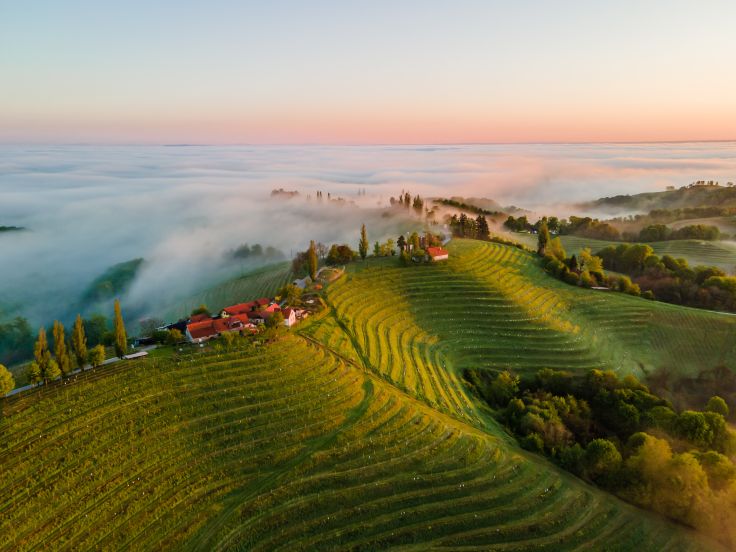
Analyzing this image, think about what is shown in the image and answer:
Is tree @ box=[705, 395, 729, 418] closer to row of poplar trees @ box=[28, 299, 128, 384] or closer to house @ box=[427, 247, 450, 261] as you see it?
house @ box=[427, 247, 450, 261]

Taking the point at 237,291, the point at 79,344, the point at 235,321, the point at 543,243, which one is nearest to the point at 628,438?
the point at 235,321

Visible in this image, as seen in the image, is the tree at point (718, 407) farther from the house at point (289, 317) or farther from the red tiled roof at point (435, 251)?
the house at point (289, 317)

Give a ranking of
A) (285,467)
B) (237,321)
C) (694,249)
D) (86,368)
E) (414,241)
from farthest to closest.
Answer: (694,249)
(414,241)
(237,321)
(86,368)
(285,467)

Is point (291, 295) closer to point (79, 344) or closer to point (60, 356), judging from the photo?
point (79, 344)

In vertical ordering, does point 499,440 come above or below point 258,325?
below

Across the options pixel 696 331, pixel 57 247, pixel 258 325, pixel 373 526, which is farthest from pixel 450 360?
pixel 57 247

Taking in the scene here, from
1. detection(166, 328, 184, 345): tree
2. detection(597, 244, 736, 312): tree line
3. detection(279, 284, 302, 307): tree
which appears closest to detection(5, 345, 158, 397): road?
Answer: detection(166, 328, 184, 345): tree

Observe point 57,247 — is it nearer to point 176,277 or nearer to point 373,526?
point 176,277
